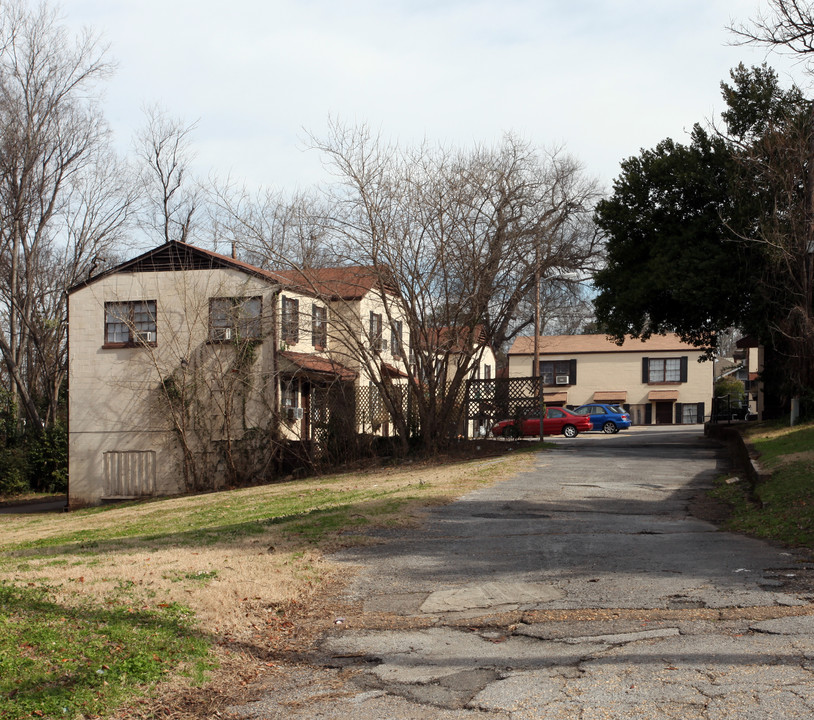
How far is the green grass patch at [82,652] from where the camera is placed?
4684 mm

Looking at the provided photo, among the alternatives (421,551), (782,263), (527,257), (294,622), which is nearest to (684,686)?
(294,622)

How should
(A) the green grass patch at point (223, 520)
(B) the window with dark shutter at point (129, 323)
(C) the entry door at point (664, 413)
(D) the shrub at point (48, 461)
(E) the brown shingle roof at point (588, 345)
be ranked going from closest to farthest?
1. (A) the green grass patch at point (223, 520)
2. (B) the window with dark shutter at point (129, 323)
3. (D) the shrub at point (48, 461)
4. (E) the brown shingle roof at point (588, 345)
5. (C) the entry door at point (664, 413)

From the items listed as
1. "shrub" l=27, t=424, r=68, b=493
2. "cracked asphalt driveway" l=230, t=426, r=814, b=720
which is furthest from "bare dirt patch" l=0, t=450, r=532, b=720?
"shrub" l=27, t=424, r=68, b=493

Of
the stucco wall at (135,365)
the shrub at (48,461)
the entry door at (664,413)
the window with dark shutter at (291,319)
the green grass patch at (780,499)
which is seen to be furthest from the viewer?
the entry door at (664,413)

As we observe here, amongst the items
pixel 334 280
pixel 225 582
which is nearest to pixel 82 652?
pixel 225 582

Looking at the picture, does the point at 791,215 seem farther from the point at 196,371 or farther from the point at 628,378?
the point at 628,378

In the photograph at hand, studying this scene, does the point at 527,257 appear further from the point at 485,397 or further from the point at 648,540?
the point at 648,540

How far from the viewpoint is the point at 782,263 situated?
69.9 feet

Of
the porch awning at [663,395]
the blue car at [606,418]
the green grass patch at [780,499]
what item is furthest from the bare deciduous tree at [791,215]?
the porch awning at [663,395]

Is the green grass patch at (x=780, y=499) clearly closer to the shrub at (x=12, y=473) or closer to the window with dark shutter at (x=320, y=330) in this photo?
the window with dark shutter at (x=320, y=330)

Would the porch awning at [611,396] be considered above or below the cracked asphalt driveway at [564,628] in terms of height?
above

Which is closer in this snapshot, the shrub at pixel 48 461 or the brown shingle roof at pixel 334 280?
the brown shingle roof at pixel 334 280

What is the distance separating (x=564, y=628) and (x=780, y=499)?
646cm

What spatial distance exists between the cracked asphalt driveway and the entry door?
4454cm
